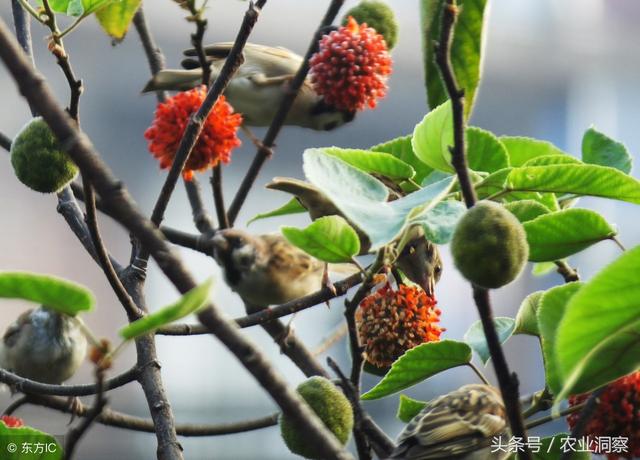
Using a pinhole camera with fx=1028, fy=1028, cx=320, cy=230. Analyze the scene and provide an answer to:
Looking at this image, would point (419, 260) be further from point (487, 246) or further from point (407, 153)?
point (487, 246)

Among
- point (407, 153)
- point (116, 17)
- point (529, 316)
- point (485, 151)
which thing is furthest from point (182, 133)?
point (529, 316)

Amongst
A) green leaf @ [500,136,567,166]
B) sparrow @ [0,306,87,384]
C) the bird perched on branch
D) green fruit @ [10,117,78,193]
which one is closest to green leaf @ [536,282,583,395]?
green leaf @ [500,136,567,166]

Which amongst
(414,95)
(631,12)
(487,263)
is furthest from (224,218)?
(631,12)

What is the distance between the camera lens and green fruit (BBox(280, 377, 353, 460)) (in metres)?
1.26

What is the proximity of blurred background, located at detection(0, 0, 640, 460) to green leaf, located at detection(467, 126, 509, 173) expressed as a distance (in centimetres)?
474

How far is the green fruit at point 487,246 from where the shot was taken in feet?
3.18

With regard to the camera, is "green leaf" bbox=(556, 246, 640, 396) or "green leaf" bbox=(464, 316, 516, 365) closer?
"green leaf" bbox=(556, 246, 640, 396)

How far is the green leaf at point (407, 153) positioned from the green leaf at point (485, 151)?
147 mm

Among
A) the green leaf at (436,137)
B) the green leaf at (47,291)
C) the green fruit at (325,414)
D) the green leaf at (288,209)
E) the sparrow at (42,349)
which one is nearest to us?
the green leaf at (47,291)

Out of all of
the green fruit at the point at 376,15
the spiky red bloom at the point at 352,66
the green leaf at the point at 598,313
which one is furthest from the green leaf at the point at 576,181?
the green fruit at the point at 376,15

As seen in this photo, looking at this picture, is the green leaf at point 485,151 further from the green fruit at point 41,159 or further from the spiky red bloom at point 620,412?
the green fruit at point 41,159

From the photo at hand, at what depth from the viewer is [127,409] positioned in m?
9.06

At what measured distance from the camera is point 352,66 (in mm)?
1758

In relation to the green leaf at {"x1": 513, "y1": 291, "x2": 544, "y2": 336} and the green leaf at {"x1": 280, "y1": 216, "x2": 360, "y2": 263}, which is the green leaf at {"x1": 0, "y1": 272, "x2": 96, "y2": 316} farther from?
the green leaf at {"x1": 513, "y1": 291, "x2": 544, "y2": 336}
